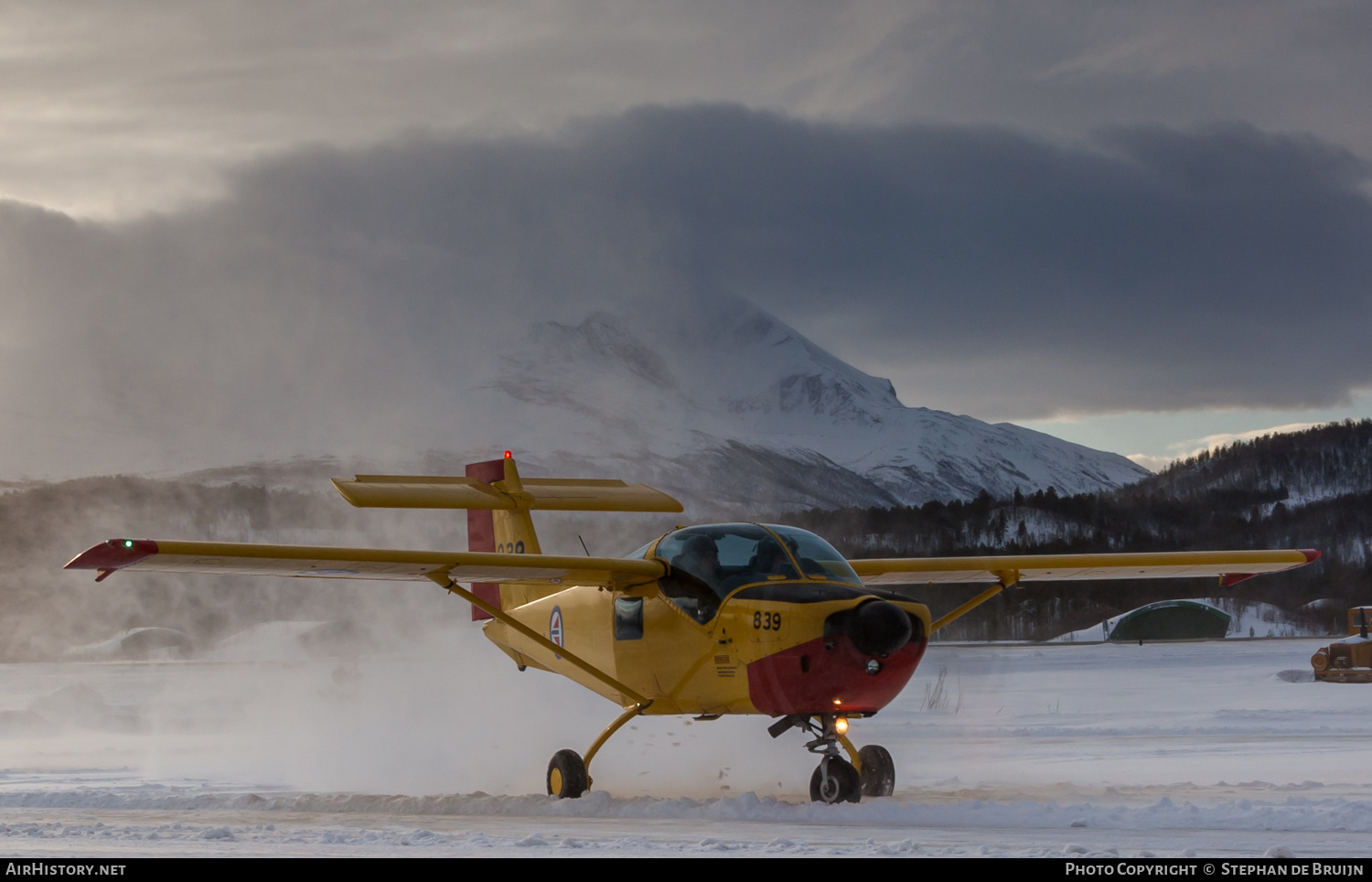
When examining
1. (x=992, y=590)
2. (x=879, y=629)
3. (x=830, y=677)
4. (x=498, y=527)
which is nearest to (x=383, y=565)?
(x=498, y=527)

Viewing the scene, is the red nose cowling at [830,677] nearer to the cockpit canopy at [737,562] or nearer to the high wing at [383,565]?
the cockpit canopy at [737,562]

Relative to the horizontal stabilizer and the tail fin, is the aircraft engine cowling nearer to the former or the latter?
the horizontal stabilizer

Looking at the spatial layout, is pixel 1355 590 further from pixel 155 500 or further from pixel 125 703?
pixel 155 500

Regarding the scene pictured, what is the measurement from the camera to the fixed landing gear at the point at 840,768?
12.7 metres

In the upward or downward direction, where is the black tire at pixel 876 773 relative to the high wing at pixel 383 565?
downward

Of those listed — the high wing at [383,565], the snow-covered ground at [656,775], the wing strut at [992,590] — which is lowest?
the snow-covered ground at [656,775]

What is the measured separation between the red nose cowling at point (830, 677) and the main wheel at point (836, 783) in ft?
2.18

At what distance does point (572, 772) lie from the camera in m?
14.1

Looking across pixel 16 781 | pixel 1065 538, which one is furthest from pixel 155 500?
pixel 16 781

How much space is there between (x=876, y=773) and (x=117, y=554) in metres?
8.13

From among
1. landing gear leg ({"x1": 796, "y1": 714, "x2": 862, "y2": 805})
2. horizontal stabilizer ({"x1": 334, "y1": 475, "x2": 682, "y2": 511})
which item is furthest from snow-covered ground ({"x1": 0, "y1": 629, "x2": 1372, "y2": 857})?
horizontal stabilizer ({"x1": 334, "y1": 475, "x2": 682, "y2": 511})

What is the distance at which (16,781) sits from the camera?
56.5 feet

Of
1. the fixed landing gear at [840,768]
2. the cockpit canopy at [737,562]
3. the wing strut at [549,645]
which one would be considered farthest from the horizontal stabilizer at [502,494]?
the fixed landing gear at [840,768]
